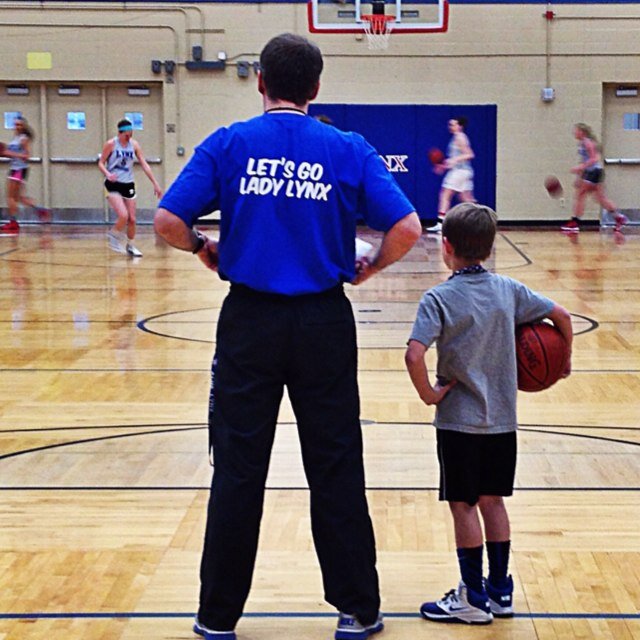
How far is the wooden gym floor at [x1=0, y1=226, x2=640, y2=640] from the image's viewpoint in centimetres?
373

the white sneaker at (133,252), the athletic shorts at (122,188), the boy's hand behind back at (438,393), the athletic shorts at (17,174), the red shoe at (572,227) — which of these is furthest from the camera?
the red shoe at (572,227)

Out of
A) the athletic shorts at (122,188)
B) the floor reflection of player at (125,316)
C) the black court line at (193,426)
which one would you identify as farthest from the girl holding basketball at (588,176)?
the black court line at (193,426)

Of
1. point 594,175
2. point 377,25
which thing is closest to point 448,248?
point 377,25

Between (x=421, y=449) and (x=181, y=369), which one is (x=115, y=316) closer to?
(x=181, y=369)

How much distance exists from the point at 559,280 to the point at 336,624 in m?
9.49

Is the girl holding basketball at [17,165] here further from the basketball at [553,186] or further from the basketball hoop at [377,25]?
the basketball at [553,186]

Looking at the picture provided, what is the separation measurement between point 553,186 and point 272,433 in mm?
16112

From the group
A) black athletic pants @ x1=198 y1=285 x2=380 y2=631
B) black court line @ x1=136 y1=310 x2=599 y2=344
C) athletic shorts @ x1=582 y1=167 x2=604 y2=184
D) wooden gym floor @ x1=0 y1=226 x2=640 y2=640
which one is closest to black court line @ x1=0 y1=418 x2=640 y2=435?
wooden gym floor @ x1=0 y1=226 x2=640 y2=640

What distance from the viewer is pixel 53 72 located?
818 inches

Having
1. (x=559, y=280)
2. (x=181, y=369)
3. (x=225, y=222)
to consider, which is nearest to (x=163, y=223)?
(x=225, y=222)

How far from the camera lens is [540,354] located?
147 inches

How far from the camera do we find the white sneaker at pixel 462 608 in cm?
365

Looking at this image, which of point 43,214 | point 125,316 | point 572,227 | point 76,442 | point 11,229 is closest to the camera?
point 76,442

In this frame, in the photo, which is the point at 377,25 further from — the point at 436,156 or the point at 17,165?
the point at 17,165
